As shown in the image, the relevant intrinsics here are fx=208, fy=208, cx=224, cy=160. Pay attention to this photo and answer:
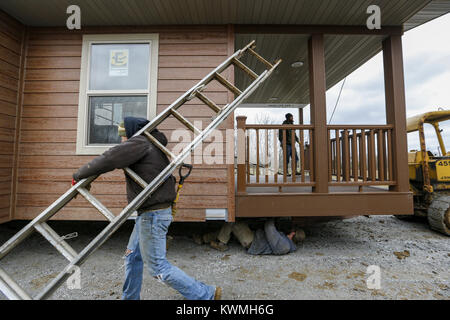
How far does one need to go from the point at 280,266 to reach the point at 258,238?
544 millimetres

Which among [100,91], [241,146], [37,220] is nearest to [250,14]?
[241,146]

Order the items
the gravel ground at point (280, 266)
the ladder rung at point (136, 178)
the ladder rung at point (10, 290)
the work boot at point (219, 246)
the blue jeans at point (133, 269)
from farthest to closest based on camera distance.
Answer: the work boot at point (219, 246) < the gravel ground at point (280, 266) < the blue jeans at point (133, 269) < the ladder rung at point (136, 178) < the ladder rung at point (10, 290)

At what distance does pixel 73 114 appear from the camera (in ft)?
9.73

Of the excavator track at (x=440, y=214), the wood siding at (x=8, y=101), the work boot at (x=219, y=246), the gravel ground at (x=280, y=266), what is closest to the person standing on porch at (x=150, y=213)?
the gravel ground at (x=280, y=266)

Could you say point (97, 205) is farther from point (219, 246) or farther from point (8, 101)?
point (8, 101)

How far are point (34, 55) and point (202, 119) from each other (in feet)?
8.62

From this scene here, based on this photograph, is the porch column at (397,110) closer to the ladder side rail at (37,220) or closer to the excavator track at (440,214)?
the excavator track at (440,214)

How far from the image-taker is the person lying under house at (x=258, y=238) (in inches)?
119

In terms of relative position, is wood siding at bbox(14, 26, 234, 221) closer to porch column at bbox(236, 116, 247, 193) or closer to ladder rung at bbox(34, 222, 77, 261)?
porch column at bbox(236, 116, 247, 193)

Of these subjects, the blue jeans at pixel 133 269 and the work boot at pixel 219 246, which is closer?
the blue jeans at pixel 133 269

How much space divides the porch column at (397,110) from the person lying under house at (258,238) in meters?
1.67

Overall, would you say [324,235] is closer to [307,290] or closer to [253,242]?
[253,242]

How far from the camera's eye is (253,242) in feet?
10.2

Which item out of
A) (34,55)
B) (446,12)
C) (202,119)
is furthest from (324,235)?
(34,55)
